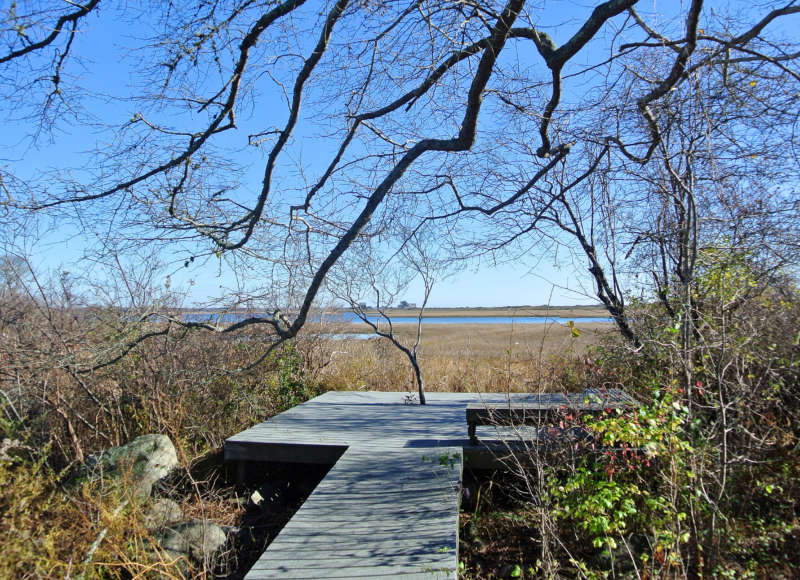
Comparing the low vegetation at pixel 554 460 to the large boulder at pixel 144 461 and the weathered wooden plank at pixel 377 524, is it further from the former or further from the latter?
the weathered wooden plank at pixel 377 524

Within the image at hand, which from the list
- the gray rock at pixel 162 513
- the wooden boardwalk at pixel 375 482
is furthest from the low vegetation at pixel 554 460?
the wooden boardwalk at pixel 375 482

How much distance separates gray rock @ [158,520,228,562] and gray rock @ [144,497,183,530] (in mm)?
110

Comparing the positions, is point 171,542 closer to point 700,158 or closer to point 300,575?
point 300,575

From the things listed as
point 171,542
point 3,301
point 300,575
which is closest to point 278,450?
point 171,542

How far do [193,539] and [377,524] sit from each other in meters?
1.65

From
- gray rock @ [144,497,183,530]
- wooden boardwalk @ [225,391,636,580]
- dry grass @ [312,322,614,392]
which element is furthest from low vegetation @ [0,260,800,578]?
dry grass @ [312,322,614,392]

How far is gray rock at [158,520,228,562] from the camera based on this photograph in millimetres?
4074

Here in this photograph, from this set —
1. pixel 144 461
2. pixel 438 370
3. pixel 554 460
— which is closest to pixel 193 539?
pixel 144 461

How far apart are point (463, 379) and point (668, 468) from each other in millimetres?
5857

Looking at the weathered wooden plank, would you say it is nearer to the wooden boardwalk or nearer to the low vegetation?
the wooden boardwalk

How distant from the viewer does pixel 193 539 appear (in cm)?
414

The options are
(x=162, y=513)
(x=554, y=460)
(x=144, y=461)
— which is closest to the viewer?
(x=554, y=460)

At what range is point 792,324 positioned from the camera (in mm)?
4277

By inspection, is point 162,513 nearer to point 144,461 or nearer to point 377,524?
point 144,461
